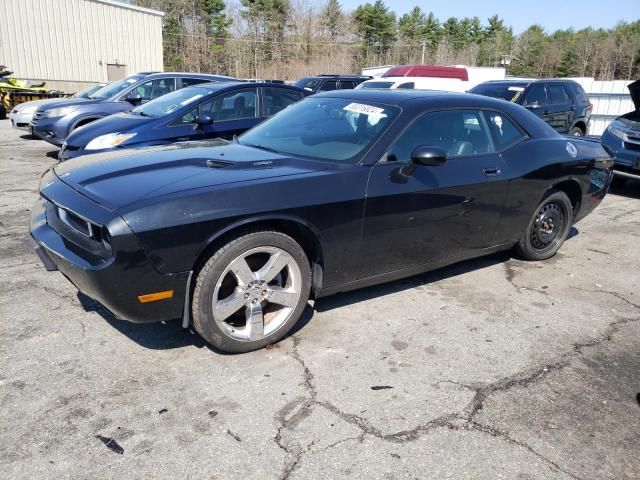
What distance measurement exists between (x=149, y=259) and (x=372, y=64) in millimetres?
54397

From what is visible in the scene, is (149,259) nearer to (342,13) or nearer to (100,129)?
(100,129)

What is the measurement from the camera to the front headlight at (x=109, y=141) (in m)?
6.93

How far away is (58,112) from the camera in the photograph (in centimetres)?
976

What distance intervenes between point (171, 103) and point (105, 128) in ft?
3.19

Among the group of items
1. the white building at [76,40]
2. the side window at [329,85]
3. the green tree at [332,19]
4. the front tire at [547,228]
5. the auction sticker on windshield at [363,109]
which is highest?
the green tree at [332,19]

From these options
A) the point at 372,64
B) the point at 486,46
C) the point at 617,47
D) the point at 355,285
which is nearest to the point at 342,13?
the point at 372,64

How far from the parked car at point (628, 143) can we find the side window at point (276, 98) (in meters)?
4.86

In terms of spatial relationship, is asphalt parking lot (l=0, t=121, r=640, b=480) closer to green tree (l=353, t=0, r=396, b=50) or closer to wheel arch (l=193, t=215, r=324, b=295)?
wheel arch (l=193, t=215, r=324, b=295)

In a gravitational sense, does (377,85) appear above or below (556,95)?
above

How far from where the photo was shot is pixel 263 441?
2473 mm

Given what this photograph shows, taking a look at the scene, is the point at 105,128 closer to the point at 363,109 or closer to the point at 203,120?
the point at 203,120

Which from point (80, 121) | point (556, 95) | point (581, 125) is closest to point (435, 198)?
point (80, 121)

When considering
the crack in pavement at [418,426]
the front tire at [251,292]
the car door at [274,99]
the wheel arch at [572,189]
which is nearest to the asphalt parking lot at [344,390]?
the crack in pavement at [418,426]

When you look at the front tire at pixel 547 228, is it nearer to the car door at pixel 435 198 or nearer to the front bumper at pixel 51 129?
the car door at pixel 435 198
